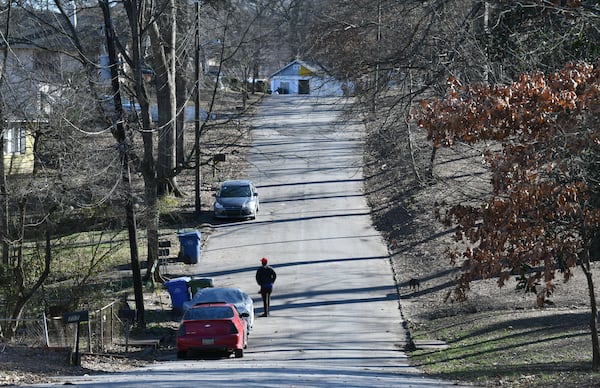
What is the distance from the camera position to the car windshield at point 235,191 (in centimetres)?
3606

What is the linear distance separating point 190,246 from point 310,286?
510cm

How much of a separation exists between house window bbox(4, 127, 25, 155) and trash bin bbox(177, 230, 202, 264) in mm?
6160

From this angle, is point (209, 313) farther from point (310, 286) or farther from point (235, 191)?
point (235, 191)

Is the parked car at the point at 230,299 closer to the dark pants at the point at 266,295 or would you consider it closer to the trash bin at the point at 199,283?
the dark pants at the point at 266,295

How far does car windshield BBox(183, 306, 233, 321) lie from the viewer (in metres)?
18.5

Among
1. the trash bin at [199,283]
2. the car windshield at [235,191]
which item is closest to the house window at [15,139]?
the trash bin at [199,283]

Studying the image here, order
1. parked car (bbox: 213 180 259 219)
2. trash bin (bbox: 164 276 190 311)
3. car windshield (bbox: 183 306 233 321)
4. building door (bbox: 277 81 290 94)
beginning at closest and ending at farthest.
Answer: car windshield (bbox: 183 306 233 321) < trash bin (bbox: 164 276 190 311) < parked car (bbox: 213 180 259 219) < building door (bbox: 277 81 290 94)

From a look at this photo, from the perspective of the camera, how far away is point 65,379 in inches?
540

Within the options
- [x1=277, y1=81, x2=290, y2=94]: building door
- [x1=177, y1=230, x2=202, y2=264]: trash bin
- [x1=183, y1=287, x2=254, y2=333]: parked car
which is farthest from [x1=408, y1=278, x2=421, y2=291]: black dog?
[x1=277, y1=81, x2=290, y2=94]: building door

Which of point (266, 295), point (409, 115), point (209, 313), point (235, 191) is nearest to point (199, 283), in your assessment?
point (266, 295)

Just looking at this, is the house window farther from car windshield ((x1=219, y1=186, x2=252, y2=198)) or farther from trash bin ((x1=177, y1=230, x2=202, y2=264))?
car windshield ((x1=219, y1=186, x2=252, y2=198))

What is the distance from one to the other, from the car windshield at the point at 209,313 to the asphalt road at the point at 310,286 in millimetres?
950

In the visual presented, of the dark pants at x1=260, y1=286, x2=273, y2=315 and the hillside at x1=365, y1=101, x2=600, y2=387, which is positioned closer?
the hillside at x1=365, y1=101, x2=600, y2=387

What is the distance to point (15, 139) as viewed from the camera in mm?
29500
